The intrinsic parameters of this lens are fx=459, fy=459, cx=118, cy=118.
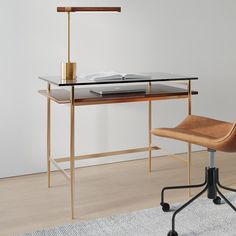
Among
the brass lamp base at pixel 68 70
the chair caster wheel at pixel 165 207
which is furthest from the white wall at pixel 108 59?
the chair caster wheel at pixel 165 207

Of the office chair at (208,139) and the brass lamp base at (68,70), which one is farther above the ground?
the brass lamp base at (68,70)

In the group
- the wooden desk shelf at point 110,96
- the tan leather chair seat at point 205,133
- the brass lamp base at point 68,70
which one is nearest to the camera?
the tan leather chair seat at point 205,133

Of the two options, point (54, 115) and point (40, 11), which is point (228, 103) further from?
point (40, 11)

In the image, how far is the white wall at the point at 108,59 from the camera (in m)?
3.20

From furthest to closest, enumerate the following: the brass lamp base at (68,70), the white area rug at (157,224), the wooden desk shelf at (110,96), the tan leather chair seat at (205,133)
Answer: the brass lamp base at (68,70), the wooden desk shelf at (110,96), the white area rug at (157,224), the tan leather chair seat at (205,133)

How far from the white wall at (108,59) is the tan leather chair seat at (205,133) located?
3.13 feet

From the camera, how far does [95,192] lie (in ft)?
9.76

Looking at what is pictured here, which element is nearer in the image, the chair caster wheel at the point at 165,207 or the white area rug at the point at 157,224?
the white area rug at the point at 157,224

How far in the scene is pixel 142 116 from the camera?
3711mm

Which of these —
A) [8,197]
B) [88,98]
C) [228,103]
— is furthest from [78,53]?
[228,103]

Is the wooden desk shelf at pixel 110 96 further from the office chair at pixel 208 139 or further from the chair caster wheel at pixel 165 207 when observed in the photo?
the chair caster wheel at pixel 165 207

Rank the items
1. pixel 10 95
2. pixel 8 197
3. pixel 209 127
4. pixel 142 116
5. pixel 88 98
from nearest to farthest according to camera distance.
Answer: pixel 88 98, pixel 209 127, pixel 8 197, pixel 10 95, pixel 142 116

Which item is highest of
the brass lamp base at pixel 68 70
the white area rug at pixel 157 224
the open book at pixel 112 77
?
the brass lamp base at pixel 68 70

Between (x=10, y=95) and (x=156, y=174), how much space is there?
1191 mm
